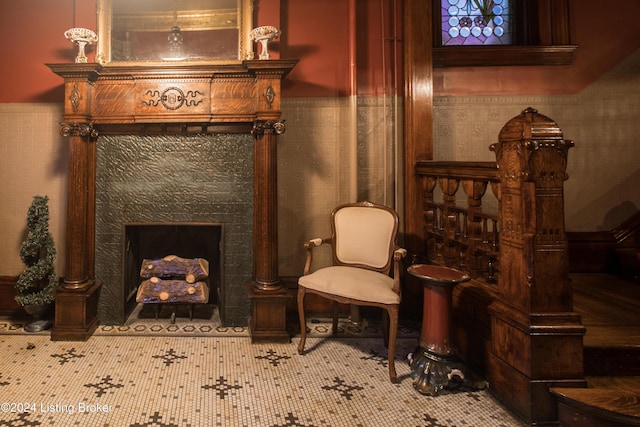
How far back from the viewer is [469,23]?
4.36m

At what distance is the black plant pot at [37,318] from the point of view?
137 inches

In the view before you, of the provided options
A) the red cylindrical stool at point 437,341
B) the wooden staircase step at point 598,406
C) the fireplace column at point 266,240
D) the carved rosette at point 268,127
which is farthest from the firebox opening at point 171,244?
the wooden staircase step at point 598,406

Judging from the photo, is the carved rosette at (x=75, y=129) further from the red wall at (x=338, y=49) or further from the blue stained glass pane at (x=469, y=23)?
the blue stained glass pane at (x=469, y=23)

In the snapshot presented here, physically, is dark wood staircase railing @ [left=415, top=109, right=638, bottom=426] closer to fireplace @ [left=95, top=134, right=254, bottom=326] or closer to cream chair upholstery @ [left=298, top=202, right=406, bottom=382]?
cream chair upholstery @ [left=298, top=202, right=406, bottom=382]

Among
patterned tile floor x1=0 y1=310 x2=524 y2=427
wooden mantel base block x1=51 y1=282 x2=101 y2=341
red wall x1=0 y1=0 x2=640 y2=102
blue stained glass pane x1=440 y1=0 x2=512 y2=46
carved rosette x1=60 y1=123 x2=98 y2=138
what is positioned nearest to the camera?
patterned tile floor x1=0 y1=310 x2=524 y2=427

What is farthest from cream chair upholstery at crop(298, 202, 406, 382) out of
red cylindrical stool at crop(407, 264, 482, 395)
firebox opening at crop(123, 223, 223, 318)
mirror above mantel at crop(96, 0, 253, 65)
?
mirror above mantel at crop(96, 0, 253, 65)

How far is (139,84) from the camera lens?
11.4 feet

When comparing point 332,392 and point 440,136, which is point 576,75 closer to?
point 440,136

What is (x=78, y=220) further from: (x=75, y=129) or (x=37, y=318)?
(x=37, y=318)

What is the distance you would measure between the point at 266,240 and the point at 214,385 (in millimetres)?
1229

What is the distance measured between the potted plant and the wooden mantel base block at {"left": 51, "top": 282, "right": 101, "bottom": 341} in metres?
0.24

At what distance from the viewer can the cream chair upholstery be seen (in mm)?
2791

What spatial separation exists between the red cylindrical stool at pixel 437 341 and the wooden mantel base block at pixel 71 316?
261 cm

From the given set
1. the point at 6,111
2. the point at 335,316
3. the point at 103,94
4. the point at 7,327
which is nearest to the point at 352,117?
the point at 335,316
